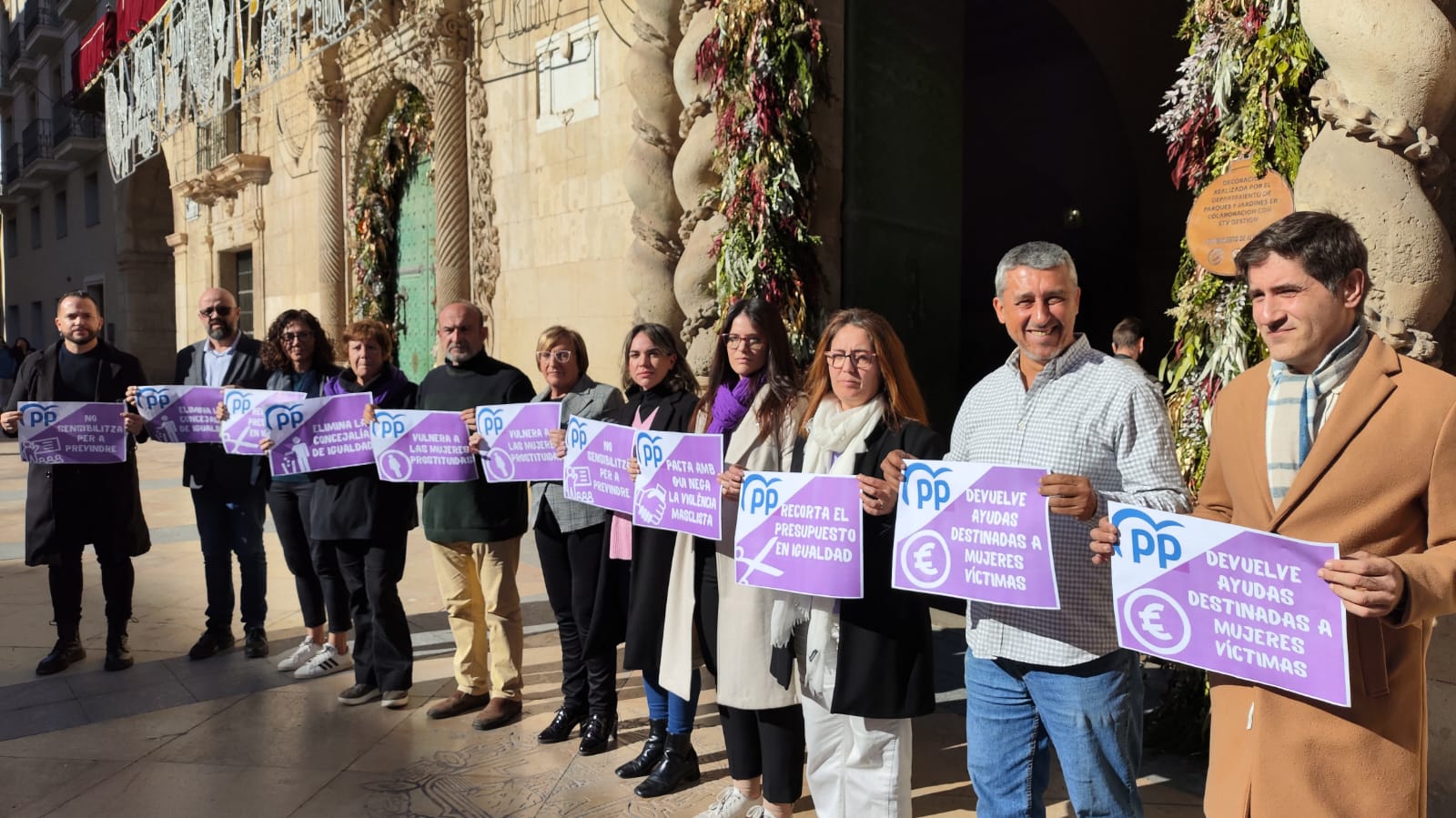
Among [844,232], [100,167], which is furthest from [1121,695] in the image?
[100,167]

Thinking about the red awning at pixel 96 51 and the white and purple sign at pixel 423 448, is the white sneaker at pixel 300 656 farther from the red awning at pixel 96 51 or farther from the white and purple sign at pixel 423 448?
the red awning at pixel 96 51

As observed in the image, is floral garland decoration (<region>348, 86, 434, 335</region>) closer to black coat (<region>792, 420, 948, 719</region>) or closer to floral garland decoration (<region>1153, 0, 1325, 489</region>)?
floral garland decoration (<region>1153, 0, 1325, 489</region>)

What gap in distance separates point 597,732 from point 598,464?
1253 millimetres

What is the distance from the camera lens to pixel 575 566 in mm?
4371

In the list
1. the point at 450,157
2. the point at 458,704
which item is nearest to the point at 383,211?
the point at 450,157

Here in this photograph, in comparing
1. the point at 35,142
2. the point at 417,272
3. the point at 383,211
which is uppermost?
the point at 35,142

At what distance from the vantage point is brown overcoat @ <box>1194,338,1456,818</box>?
1868mm

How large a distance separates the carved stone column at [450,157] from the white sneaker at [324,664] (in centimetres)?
607

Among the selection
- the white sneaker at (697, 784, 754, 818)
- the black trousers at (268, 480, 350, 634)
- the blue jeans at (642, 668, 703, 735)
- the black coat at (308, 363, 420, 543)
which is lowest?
the white sneaker at (697, 784, 754, 818)

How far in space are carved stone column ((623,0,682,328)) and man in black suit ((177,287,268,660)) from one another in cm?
299

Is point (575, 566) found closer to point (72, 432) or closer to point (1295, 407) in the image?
point (1295, 407)

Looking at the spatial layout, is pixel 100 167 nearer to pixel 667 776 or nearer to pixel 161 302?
pixel 161 302

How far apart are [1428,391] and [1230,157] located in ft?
8.26

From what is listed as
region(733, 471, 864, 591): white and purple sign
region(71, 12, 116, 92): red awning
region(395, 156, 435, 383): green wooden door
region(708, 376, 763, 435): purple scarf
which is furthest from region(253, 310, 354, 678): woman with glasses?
region(71, 12, 116, 92): red awning
